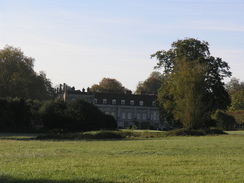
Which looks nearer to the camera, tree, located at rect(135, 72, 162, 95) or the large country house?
the large country house

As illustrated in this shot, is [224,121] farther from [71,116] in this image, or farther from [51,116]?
[51,116]

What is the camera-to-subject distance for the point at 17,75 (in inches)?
4286

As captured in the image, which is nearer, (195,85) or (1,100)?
(195,85)

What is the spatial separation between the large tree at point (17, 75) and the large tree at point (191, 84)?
141 feet

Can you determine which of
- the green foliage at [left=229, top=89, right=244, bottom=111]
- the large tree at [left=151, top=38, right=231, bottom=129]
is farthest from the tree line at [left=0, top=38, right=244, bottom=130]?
the green foliage at [left=229, top=89, right=244, bottom=111]

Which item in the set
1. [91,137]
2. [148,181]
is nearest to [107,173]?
[148,181]

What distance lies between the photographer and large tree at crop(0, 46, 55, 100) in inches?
4247

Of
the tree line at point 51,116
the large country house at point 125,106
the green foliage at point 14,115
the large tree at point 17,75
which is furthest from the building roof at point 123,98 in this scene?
the green foliage at point 14,115

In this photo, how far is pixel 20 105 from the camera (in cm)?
7138

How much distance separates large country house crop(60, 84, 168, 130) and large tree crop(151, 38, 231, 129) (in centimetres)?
4846

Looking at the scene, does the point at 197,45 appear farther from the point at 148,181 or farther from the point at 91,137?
the point at 148,181

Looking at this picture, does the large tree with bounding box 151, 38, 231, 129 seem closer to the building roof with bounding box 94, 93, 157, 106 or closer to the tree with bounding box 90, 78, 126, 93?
the building roof with bounding box 94, 93, 157, 106

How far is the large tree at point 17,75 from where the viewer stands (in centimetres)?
10788

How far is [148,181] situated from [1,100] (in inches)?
2263
